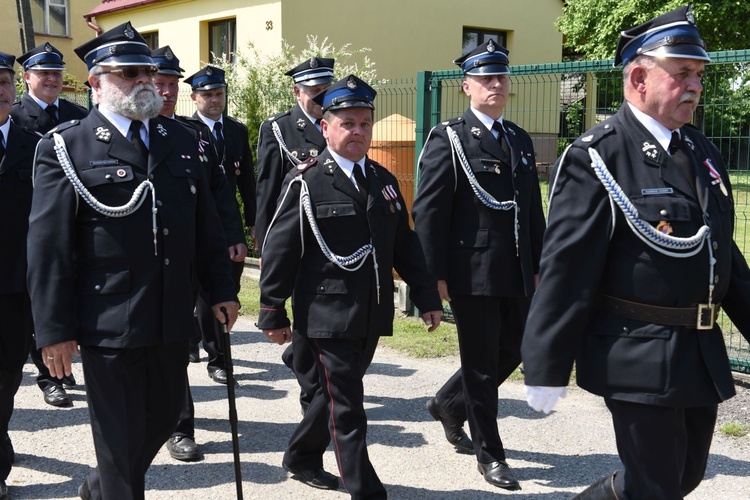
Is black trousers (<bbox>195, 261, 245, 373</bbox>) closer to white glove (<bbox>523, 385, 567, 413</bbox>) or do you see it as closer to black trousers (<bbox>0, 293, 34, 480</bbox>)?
black trousers (<bbox>0, 293, 34, 480</bbox>)

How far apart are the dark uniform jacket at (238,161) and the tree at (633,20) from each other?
65.7ft

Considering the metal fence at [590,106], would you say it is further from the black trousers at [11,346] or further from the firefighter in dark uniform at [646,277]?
the black trousers at [11,346]

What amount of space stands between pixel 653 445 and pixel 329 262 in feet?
6.14

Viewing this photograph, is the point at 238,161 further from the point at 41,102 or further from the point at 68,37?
the point at 68,37

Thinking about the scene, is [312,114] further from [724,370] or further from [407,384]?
[724,370]

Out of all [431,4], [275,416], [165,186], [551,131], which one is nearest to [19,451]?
[275,416]

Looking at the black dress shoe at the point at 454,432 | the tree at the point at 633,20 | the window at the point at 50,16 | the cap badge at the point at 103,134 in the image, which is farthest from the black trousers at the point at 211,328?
the window at the point at 50,16

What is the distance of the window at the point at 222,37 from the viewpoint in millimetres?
22812

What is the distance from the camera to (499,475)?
4.93 m

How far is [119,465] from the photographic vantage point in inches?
152

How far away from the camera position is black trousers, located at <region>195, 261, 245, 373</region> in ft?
22.9

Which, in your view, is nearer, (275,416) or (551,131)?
(275,416)

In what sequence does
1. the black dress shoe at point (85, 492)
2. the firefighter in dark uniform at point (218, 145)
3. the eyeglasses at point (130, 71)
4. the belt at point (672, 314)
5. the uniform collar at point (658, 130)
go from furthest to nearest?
the firefighter in dark uniform at point (218, 145) → the black dress shoe at point (85, 492) → the eyeglasses at point (130, 71) → the uniform collar at point (658, 130) → the belt at point (672, 314)

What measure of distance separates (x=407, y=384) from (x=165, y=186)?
11.6ft
